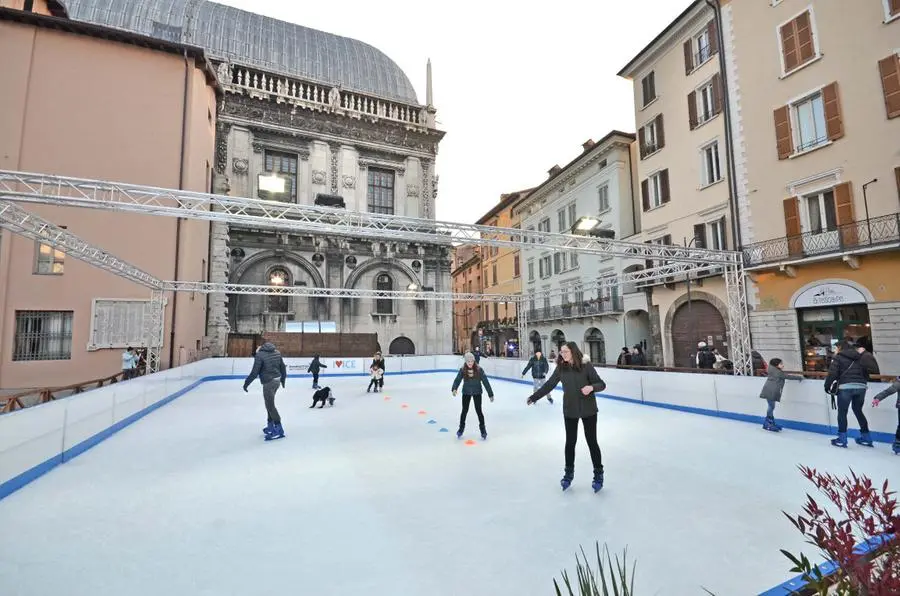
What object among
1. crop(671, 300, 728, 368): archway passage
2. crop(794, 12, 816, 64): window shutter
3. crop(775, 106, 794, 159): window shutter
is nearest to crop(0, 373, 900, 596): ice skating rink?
crop(671, 300, 728, 368): archway passage

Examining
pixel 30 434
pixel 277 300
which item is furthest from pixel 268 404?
pixel 277 300

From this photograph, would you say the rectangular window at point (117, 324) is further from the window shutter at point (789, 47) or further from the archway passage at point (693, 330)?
the window shutter at point (789, 47)

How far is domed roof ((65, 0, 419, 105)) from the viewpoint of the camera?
914 inches

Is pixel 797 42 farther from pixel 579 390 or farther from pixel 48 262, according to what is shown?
pixel 48 262

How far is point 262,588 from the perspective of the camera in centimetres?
298

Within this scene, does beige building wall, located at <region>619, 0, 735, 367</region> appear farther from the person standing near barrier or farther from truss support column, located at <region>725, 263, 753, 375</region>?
the person standing near barrier

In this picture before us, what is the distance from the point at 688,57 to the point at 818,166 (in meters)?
8.09

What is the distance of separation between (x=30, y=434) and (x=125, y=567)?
11.9ft

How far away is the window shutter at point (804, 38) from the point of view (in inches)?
529

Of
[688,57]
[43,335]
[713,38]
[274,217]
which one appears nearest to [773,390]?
[274,217]

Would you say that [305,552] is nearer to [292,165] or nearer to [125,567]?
[125,567]

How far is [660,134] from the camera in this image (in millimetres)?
19438

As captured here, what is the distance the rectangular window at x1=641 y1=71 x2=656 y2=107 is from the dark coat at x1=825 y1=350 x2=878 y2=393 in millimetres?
16987

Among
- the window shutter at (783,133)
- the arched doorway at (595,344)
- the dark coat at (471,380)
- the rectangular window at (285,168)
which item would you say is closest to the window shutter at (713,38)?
the window shutter at (783,133)
